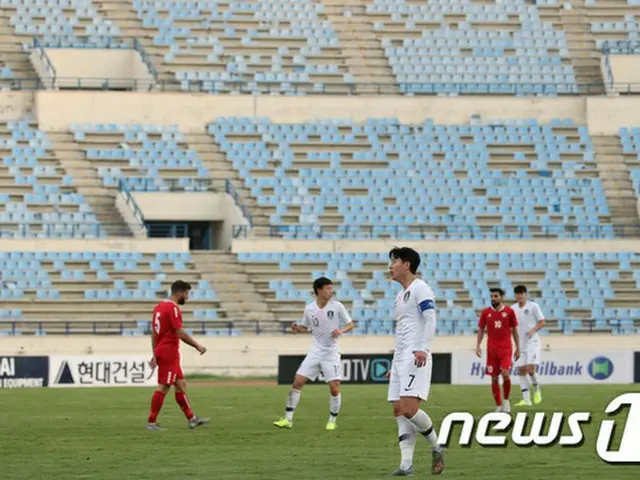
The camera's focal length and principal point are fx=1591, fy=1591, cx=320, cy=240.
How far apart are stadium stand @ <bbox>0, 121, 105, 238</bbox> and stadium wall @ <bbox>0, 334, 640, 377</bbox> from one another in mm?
5545

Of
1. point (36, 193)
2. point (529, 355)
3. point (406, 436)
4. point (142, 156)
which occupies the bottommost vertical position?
point (406, 436)

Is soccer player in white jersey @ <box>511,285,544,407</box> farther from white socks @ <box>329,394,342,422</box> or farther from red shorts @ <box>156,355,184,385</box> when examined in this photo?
red shorts @ <box>156,355,184,385</box>

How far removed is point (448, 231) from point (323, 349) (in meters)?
27.1

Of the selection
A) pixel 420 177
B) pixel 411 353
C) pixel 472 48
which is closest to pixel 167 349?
pixel 411 353

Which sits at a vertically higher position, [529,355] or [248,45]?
[248,45]

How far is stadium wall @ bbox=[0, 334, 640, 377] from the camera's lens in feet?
139

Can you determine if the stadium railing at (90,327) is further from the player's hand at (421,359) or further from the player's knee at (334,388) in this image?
the player's hand at (421,359)

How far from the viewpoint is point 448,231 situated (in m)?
50.2

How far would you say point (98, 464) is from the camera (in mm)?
17109

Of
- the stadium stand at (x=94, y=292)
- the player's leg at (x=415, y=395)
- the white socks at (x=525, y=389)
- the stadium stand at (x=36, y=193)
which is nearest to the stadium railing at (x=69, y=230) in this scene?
the stadium stand at (x=36, y=193)

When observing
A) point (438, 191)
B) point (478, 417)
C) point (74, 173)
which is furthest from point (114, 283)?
point (478, 417)

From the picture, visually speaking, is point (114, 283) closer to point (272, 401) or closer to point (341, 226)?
point (341, 226)

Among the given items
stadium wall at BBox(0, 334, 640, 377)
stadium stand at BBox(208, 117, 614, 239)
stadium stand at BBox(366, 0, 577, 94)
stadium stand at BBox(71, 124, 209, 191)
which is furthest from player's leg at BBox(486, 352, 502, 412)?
stadium stand at BBox(366, 0, 577, 94)

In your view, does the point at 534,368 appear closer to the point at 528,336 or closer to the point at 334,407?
the point at 528,336
